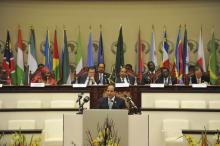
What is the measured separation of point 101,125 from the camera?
20.4 feet

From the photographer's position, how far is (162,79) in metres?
10.5

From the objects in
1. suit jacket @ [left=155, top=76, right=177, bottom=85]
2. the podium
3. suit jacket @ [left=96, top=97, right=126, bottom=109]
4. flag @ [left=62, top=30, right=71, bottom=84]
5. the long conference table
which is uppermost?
flag @ [left=62, top=30, right=71, bottom=84]

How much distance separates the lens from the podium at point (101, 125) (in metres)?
6.23

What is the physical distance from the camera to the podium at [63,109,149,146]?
245 inches

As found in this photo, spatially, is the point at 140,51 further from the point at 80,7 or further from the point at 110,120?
the point at 110,120

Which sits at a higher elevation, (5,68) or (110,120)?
(5,68)

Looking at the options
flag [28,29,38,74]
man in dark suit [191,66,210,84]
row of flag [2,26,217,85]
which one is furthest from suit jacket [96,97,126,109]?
flag [28,29,38,74]

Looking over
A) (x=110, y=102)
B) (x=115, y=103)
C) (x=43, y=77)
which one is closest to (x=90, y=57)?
(x=43, y=77)

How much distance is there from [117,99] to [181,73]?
4.68m

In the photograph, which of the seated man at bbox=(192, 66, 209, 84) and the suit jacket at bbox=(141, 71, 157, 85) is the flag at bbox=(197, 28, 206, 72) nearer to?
the seated man at bbox=(192, 66, 209, 84)

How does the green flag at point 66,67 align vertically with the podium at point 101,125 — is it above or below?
above

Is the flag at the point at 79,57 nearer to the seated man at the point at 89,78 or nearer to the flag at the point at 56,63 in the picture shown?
the flag at the point at 56,63

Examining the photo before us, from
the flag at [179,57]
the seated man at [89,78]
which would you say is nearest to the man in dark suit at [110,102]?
the seated man at [89,78]

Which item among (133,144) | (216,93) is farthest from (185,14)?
(133,144)
